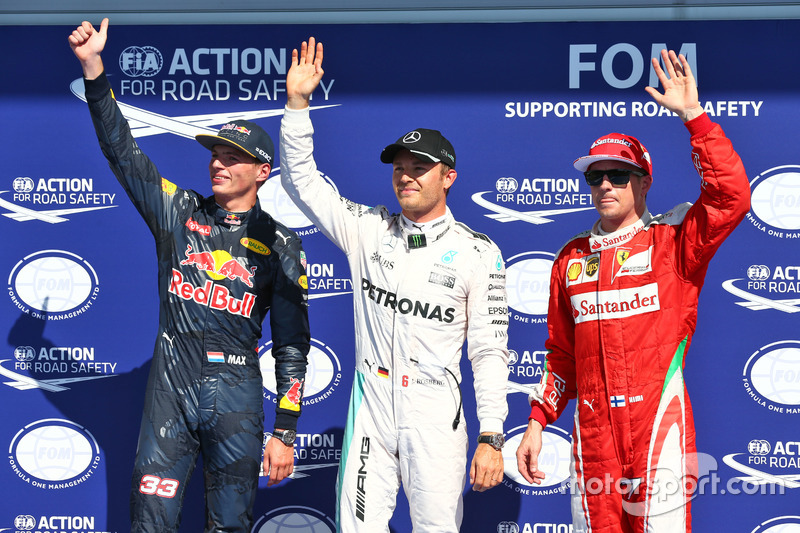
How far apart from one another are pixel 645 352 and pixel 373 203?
1540mm

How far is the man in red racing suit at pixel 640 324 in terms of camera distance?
2.42 meters

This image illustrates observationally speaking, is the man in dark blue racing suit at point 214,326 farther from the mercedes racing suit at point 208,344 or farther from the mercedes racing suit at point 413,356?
the mercedes racing suit at point 413,356

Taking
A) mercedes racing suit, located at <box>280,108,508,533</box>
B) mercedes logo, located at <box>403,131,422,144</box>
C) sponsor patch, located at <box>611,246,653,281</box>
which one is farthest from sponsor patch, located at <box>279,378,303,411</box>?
sponsor patch, located at <box>611,246,653,281</box>

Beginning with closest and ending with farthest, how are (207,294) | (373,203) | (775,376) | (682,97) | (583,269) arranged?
(682,97) → (583,269) → (207,294) → (775,376) → (373,203)

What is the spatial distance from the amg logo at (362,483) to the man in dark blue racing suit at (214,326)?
312 mm

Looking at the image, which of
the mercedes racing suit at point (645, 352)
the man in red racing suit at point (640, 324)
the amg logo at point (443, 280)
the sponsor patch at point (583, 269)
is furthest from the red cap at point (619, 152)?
the amg logo at point (443, 280)

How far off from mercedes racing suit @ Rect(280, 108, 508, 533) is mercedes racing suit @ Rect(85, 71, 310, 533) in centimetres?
26

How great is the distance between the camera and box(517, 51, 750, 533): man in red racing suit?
2420 millimetres

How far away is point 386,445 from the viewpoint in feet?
8.65

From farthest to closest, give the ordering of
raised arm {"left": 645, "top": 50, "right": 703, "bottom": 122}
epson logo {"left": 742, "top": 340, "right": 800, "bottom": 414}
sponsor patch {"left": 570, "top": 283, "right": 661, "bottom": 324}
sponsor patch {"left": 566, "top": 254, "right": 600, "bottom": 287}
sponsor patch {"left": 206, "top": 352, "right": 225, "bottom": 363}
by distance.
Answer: epson logo {"left": 742, "top": 340, "right": 800, "bottom": 414} < sponsor patch {"left": 206, "top": 352, "right": 225, "bottom": 363} < sponsor patch {"left": 566, "top": 254, "right": 600, "bottom": 287} < sponsor patch {"left": 570, "top": 283, "right": 661, "bottom": 324} < raised arm {"left": 645, "top": 50, "right": 703, "bottom": 122}

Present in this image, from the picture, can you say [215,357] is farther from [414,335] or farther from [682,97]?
[682,97]

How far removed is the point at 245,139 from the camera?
2838mm

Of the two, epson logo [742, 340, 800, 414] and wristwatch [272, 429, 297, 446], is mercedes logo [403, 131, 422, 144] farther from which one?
epson logo [742, 340, 800, 414]

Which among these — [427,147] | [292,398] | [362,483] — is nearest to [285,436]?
[292,398]
